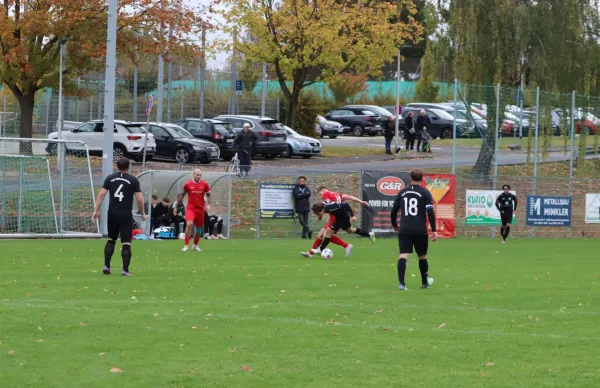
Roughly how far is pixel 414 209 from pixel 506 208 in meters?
15.2

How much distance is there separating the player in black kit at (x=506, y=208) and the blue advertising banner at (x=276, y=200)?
6.00 m

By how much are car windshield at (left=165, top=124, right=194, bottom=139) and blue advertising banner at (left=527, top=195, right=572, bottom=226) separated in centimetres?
1411

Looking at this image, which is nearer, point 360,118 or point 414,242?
point 414,242

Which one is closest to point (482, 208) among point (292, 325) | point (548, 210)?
point (548, 210)

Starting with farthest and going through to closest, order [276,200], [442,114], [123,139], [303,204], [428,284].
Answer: [442,114]
[123,139]
[276,200]
[303,204]
[428,284]

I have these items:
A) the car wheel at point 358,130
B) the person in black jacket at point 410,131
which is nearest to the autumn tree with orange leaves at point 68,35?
the person in black jacket at point 410,131

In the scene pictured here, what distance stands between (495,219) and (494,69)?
8.47 meters

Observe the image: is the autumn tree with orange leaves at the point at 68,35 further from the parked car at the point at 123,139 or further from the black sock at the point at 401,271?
the black sock at the point at 401,271

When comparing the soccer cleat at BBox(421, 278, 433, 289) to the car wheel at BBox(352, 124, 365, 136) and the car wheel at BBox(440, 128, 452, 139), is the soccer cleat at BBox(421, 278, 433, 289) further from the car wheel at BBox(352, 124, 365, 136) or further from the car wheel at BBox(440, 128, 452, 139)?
the car wheel at BBox(352, 124, 365, 136)

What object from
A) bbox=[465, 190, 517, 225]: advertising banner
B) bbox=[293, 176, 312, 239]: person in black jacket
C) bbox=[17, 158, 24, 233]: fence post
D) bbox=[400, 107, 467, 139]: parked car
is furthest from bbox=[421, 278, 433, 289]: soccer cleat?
bbox=[400, 107, 467, 139]: parked car

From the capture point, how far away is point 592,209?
1302 inches

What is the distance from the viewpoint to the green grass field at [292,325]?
8492 millimetres

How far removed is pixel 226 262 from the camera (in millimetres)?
19531

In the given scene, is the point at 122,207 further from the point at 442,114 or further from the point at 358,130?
the point at 358,130
